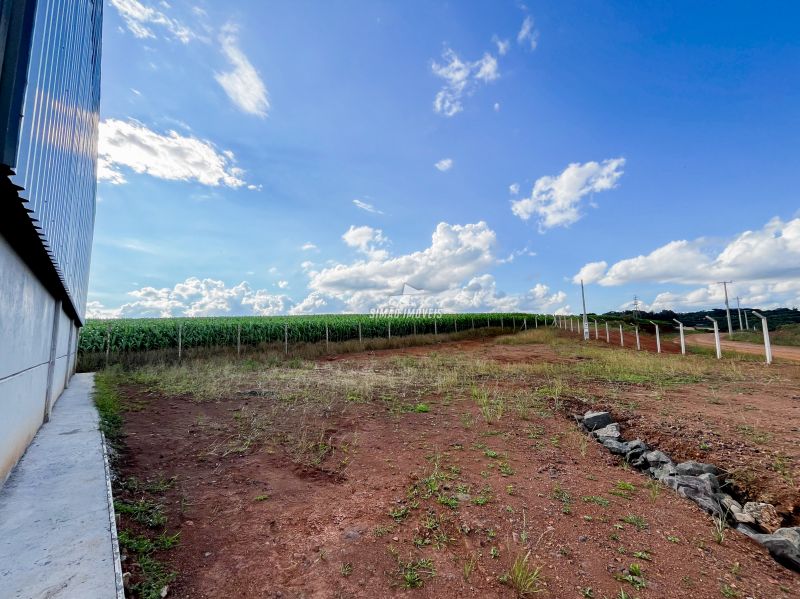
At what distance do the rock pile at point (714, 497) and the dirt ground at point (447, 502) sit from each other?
158 millimetres

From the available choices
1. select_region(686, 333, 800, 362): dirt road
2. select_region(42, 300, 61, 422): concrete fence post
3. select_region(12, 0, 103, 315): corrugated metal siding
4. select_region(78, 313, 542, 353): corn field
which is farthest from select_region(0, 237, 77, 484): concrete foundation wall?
select_region(686, 333, 800, 362): dirt road

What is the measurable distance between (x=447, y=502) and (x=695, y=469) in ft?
9.78

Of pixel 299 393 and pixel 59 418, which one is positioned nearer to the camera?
pixel 59 418

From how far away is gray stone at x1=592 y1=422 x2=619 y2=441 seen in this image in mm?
5582

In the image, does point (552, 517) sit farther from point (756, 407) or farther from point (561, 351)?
point (561, 351)

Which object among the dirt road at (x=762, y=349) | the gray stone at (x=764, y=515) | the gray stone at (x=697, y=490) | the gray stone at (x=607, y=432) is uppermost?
the dirt road at (x=762, y=349)

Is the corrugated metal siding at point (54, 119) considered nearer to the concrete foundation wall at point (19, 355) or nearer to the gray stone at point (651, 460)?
the concrete foundation wall at point (19, 355)

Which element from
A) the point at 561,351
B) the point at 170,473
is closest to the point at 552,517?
the point at 170,473

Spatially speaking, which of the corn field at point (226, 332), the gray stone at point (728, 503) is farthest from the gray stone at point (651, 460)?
the corn field at point (226, 332)

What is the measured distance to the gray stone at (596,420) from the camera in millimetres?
6083

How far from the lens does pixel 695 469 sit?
429cm

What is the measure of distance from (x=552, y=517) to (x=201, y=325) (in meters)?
17.8

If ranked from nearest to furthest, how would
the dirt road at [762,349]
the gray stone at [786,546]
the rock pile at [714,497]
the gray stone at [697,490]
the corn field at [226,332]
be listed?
the gray stone at [786,546], the rock pile at [714,497], the gray stone at [697,490], the corn field at [226,332], the dirt road at [762,349]

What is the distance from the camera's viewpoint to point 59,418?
229 inches
